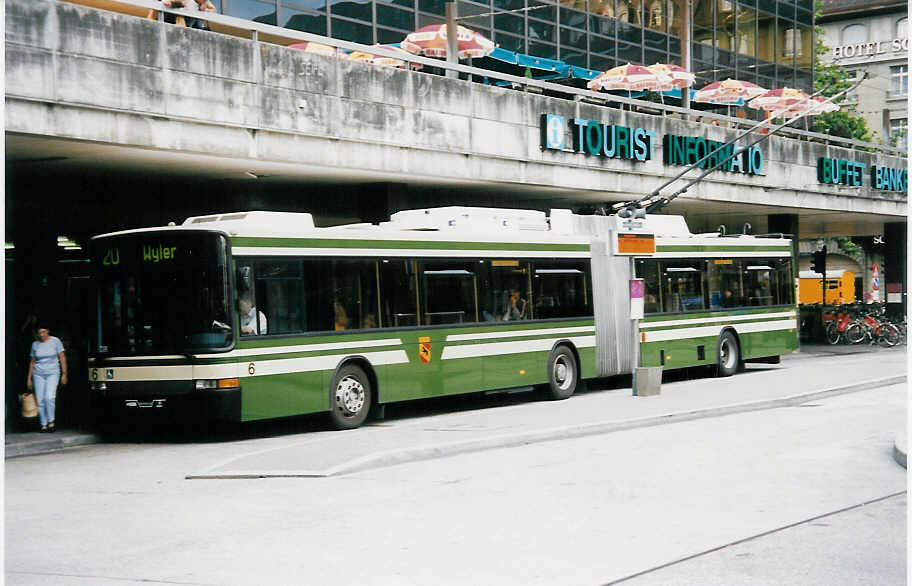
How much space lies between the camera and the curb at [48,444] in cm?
1641

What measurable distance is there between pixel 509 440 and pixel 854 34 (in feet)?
237

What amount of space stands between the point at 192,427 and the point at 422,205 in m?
10.1

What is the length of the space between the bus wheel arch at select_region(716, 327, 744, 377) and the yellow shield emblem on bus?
383 inches

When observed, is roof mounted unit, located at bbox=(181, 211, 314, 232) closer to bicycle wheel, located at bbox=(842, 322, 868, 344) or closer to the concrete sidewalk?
the concrete sidewalk

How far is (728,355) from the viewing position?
27688 mm

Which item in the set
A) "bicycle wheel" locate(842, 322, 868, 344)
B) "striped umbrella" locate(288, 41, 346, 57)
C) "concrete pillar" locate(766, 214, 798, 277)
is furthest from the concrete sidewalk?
"bicycle wheel" locate(842, 322, 868, 344)

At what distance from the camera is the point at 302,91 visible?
21.2 metres

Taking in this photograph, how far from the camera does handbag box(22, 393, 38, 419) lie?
1806cm

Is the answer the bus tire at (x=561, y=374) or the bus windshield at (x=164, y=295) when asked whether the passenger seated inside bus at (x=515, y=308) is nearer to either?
the bus tire at (x=561, y=374)

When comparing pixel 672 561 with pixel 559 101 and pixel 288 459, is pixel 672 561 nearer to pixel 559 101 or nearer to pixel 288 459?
pixel 288 459

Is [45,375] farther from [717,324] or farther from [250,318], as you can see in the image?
[717,324]

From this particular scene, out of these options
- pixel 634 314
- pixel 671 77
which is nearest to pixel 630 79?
pixel 671 77

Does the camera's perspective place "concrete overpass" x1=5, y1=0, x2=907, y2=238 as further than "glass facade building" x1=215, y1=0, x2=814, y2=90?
No

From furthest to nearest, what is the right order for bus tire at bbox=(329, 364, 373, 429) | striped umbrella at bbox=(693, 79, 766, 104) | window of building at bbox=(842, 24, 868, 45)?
window of building at bbox=(842, 24, 868, 45)
striped umbrella at bbox=(693, 79, 766, 104)
bus tire at bbox=(329, 364, 373, 429)
